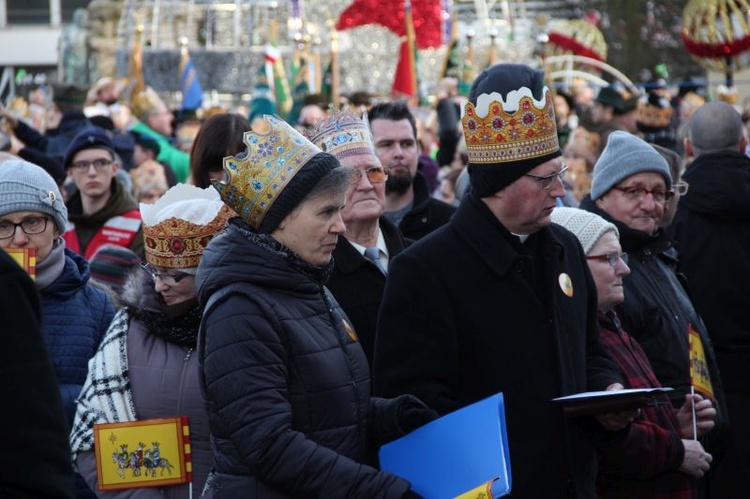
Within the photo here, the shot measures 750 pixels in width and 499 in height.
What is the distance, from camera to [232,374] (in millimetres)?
3666

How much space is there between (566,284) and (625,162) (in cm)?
176

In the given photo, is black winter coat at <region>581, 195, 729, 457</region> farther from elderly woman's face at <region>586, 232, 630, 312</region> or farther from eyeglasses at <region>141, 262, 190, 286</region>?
eyeglasses at <region>141, 262, 190, 286</region>

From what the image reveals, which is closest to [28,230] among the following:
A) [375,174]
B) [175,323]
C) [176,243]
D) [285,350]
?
[176,243]

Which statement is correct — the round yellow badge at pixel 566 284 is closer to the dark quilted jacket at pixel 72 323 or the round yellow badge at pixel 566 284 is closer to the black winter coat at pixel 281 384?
the black winter coat at pixel 281 384

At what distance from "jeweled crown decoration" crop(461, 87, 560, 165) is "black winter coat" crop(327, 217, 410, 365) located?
971mm

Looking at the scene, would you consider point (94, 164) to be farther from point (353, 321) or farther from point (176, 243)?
point (176, 243)

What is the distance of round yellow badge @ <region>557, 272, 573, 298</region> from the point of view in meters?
4.39

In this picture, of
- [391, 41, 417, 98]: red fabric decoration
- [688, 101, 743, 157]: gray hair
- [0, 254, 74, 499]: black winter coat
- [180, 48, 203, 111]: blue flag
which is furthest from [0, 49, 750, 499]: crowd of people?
[180, 48, 203, 111]: blue flag

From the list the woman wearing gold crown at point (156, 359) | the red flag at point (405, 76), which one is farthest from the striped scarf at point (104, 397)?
the red flag at point (405, 76)

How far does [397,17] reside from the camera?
24875mm

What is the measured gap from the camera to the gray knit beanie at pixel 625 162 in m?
6.04

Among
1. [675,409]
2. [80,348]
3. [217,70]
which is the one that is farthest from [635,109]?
[217,70]

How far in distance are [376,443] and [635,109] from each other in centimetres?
788

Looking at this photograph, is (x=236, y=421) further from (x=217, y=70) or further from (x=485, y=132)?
(x=217, y=70)
